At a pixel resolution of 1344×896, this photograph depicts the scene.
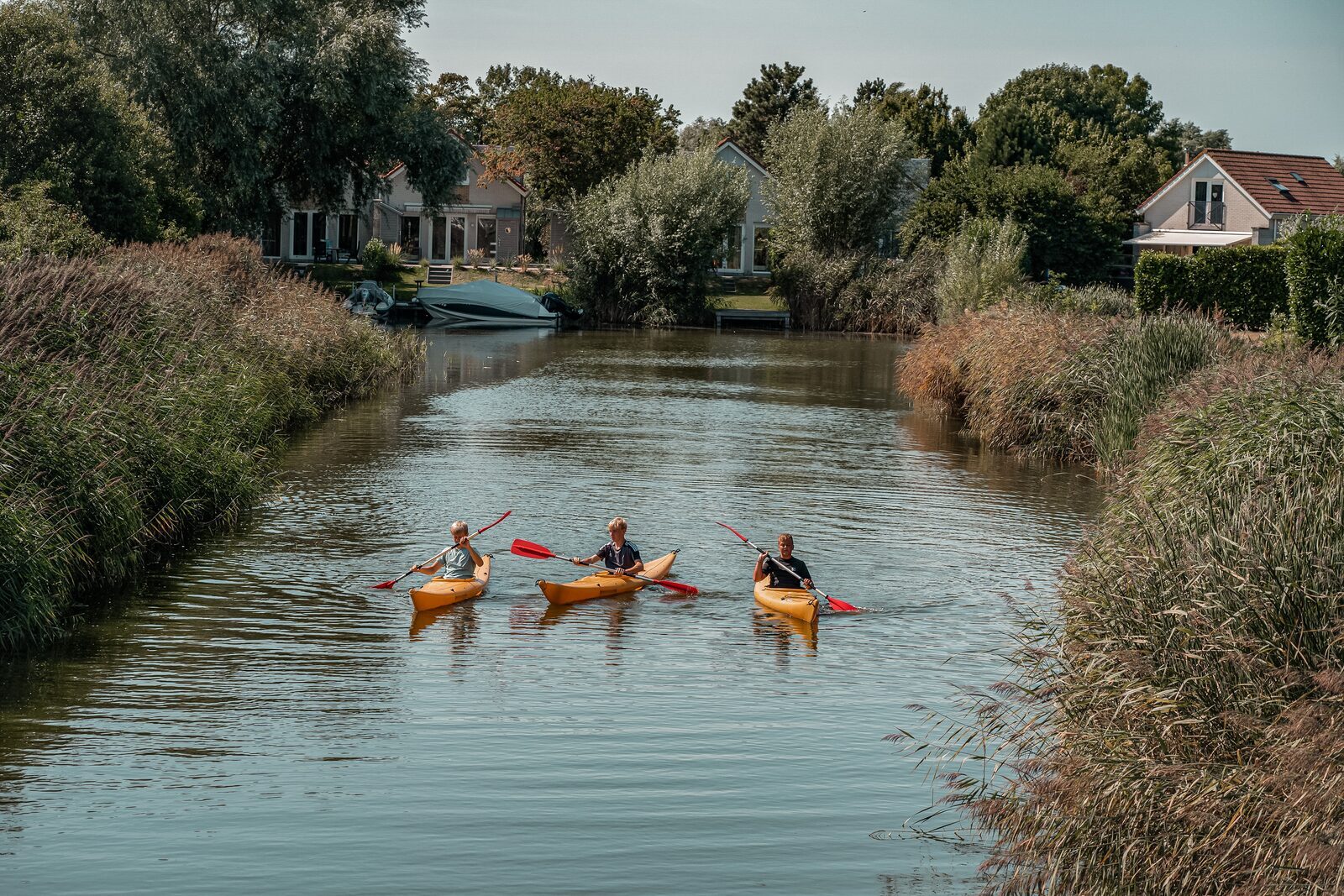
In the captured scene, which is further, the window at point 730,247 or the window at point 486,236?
the window at point 486,236

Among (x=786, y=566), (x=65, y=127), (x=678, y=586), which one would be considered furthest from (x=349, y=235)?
(x=786, y=566)

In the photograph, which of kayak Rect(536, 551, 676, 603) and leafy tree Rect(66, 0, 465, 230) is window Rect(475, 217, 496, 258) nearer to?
leafy tree Rect(66, 0, 465, 230)

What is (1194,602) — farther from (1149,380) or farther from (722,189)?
(722,189)

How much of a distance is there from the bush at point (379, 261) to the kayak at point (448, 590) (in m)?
51.9

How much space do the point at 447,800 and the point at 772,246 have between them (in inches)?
2076

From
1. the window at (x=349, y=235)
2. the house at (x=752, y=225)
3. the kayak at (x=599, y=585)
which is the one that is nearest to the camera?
the kayak at (x=599, y=585)

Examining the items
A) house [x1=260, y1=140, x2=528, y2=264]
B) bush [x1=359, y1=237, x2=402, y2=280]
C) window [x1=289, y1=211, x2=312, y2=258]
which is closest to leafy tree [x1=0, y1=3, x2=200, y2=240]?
bush [x1=359, y1=237, x2=402, y2=280]

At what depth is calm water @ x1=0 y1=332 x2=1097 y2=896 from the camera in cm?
785

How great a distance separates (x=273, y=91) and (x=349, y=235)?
2840 centimetres

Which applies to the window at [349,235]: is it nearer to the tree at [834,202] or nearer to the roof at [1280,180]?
the tree at [834,202]

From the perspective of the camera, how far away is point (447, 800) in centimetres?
863

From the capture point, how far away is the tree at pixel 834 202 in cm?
5756

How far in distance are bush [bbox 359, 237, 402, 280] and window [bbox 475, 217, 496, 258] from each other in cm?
1112

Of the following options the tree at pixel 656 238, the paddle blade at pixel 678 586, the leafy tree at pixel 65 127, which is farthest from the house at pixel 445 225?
the paddle blade at pixel 678 586
